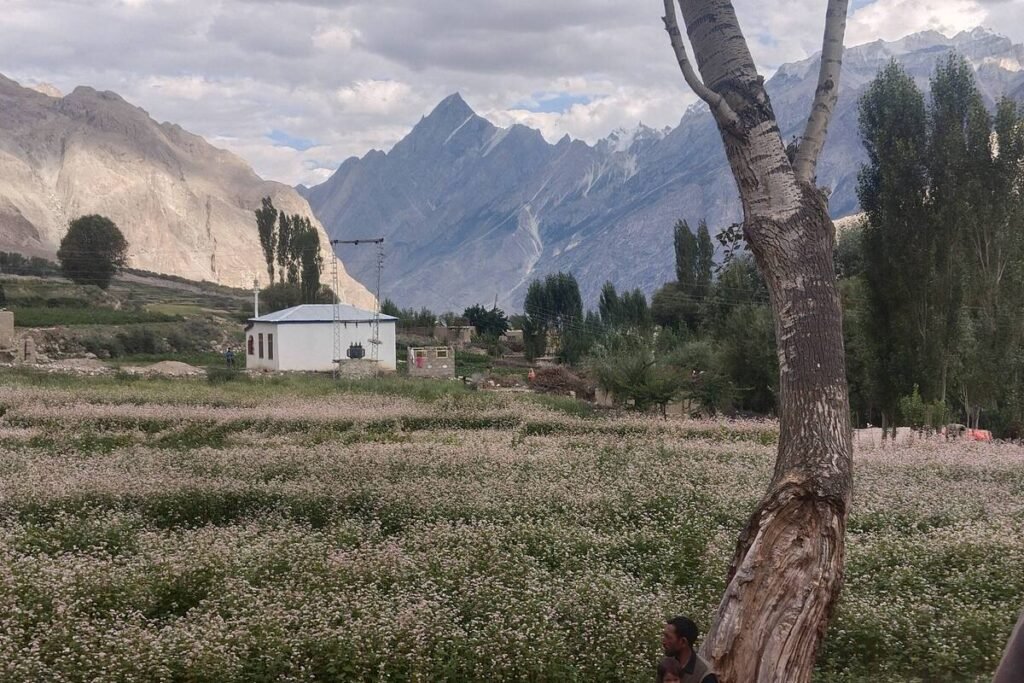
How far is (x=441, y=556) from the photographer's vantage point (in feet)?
36.4

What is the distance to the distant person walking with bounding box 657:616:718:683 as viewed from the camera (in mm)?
5621

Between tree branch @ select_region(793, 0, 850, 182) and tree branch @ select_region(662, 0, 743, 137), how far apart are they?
0.53 meters

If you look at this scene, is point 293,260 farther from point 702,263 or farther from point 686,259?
point 702,263

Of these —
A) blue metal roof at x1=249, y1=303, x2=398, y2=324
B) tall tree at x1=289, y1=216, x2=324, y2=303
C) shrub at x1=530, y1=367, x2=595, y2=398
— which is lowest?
shrub at x1=530, y1=367, x2=595, y2=398

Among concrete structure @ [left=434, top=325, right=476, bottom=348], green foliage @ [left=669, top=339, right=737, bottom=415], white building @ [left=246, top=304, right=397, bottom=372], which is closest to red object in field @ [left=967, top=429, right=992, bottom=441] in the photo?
green foliage @ [left=669, top=339, right=737, bottom=415]

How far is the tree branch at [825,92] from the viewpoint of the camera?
A: 6.82m

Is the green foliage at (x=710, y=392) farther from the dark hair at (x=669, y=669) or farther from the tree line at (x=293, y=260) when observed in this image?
the tree line at (x=293, y=260)

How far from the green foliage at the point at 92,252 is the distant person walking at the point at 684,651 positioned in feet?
348

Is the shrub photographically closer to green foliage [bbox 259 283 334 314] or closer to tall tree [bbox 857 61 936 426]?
tall tree [bbox 857 61 936 426]

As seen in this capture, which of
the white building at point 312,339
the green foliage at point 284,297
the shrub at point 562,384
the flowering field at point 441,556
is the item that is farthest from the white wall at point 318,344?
the green foliage at point 284,297

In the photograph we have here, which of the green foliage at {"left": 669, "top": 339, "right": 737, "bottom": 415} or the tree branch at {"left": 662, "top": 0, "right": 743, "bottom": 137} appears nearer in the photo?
the tree branch at {"left": 662, "top": 0, "right": 743, "bottom": 137}

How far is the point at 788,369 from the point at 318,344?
51.5 metres

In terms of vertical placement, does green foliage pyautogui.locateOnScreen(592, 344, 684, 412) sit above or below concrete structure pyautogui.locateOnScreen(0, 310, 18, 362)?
below

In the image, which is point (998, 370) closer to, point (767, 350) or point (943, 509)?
point (767, 350)
